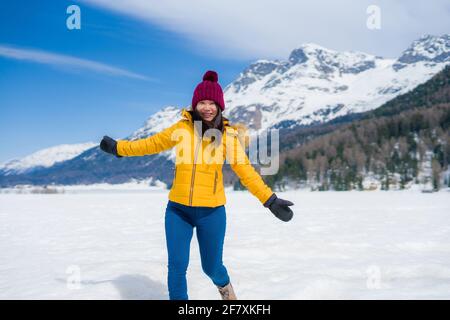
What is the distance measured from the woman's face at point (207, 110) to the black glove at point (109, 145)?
0.95 metres

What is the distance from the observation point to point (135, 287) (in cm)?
558

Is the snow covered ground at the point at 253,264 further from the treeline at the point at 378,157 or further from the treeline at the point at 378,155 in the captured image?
the treeline at the point at 378,155

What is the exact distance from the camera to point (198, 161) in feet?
13.7

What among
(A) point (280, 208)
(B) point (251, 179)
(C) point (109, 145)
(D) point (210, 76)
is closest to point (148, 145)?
(C) point (109, 145)

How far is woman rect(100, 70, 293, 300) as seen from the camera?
13.8 ft

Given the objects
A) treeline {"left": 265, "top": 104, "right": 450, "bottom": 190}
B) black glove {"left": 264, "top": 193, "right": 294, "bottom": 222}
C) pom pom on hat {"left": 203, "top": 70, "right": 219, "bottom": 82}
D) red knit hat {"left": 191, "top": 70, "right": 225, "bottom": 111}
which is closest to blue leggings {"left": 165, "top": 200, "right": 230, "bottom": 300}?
black glove {"left": 264, "top": 193, "right": 294, "bottom": 222}

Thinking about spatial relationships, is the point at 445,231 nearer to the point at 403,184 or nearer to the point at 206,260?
the point at 206,260

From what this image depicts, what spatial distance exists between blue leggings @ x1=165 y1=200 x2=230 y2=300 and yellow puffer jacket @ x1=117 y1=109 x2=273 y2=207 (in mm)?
115

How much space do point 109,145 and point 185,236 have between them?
122 cm

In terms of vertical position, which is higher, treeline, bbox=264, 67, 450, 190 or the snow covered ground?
treeline, bbox=264, 67, 450, 190

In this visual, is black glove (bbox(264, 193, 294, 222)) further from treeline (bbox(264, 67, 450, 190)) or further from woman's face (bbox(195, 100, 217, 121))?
treeline (bbox(264, 67, 450, 190))

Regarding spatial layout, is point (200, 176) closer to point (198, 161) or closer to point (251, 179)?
point (198, 161)

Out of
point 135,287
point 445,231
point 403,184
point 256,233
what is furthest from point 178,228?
point 403,184

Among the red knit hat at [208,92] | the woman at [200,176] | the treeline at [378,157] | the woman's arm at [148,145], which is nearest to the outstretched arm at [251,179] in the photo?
the woman at [200,176]
